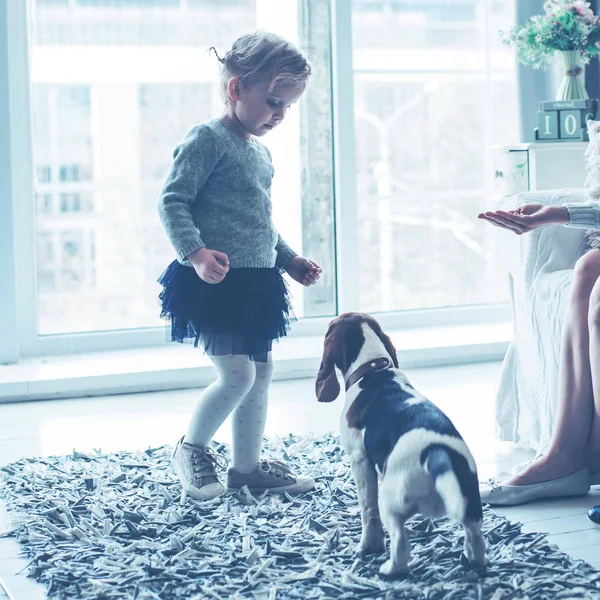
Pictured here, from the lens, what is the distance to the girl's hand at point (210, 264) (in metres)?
1.84

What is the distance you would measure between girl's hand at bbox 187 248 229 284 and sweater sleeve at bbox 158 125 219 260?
0.02m

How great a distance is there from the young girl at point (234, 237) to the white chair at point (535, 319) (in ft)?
1.81

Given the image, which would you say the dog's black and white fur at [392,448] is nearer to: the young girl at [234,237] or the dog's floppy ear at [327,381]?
the dog's floppy ear at [327,381]

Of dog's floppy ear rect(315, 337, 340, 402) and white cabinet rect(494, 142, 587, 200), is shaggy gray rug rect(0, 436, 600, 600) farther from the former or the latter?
white cabinet rect(494, 142, 587, 200)

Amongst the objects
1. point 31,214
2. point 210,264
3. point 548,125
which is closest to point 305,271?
point 210,264

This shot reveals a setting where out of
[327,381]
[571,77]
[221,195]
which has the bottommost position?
[327,381]

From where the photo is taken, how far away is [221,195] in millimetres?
1969

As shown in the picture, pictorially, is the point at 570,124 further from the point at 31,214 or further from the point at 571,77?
the point at 31,214

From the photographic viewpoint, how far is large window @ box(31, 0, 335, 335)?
361cm

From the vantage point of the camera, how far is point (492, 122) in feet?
13.7

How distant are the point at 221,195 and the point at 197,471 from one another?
1.86ft

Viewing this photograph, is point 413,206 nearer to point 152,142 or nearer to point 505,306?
point 505,306

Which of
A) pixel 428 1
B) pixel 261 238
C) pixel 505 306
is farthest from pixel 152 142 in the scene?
pixel 261 238

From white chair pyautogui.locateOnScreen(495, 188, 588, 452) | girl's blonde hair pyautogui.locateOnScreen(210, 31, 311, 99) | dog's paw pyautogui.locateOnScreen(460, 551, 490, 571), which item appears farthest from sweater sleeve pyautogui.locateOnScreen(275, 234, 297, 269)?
dog's paw pyautogui.locateOnScreen(460, 551, 490, 571)
